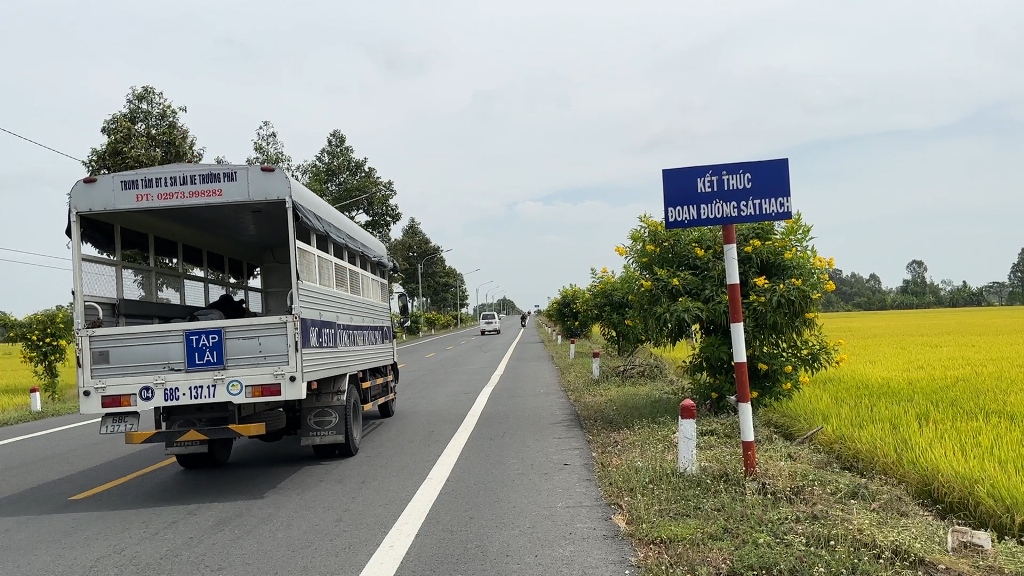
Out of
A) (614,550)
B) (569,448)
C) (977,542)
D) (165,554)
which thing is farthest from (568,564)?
(569,448)

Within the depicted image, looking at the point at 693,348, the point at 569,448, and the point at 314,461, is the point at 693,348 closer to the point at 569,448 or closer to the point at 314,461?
the point at 569,448

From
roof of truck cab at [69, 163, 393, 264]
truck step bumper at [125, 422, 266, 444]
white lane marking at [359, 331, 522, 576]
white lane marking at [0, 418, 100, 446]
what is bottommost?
white lane marking at [359, 331, 522, 576]

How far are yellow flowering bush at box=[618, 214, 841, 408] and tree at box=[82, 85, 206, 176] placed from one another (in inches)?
681

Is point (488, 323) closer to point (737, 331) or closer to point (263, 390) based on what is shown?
point (263, 390)

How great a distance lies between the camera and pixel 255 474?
794 centimetres

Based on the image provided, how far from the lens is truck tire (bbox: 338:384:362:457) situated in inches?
333

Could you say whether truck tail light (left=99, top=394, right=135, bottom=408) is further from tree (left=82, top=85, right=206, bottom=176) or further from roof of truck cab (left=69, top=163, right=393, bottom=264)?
tree (left=82, top=85, right=206, bottom=176)

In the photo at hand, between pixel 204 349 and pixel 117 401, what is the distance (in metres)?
0.99

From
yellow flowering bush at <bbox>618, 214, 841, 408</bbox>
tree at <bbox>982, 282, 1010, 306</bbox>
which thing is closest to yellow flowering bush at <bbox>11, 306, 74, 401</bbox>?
yellow flowering bush at <bbox>618, 214, 841, 408</bbox>

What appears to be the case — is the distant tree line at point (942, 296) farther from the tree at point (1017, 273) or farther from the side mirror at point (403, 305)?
the side mirror at point (403, 305)

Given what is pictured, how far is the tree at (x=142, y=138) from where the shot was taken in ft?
69.0

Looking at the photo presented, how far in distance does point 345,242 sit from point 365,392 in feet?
7.50

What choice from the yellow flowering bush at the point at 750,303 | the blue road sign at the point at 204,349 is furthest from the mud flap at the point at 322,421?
the yellow flowering bush at the point at 750,303

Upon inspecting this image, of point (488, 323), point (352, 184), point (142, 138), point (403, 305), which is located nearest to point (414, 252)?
point (488, 323)
